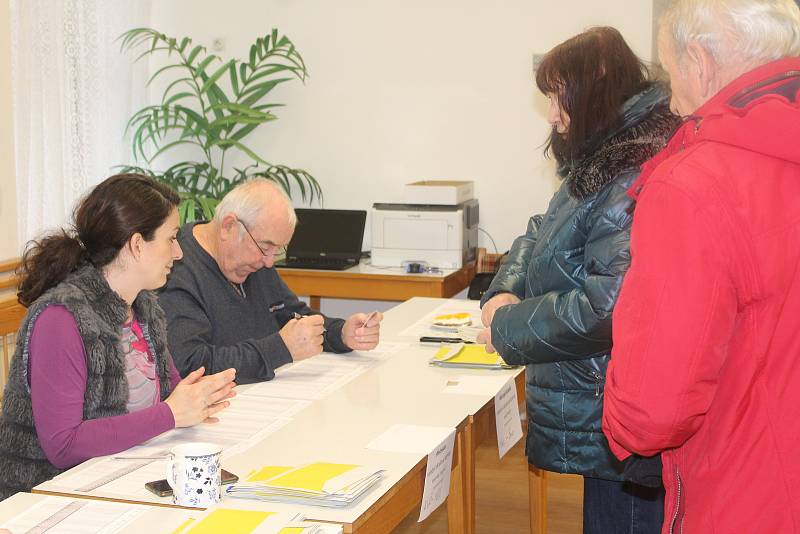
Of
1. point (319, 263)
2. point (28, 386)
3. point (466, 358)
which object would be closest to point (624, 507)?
point (466, 358)

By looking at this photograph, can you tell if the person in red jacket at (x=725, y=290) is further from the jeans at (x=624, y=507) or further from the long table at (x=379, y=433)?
the jeans at (x=624, y=507)

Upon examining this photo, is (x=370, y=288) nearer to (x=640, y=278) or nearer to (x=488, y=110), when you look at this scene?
(x=488, y=110)

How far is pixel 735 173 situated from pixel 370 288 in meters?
3.74

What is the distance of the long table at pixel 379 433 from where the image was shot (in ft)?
5.73

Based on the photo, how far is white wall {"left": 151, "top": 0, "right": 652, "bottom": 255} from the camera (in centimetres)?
516

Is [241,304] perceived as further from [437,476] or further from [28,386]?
[437,476]

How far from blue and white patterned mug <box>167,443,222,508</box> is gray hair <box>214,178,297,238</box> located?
119 centimetres

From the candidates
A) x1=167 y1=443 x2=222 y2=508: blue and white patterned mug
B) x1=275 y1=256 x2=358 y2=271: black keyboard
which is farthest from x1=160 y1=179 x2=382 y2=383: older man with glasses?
x1=275 y1=256 x2=358 y2=271: black keyboard

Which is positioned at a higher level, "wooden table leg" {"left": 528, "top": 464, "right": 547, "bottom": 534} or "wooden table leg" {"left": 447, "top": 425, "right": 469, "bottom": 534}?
"wooden table leg" {"left": 447, "top": 425, "right": 469, "bottom": 534}

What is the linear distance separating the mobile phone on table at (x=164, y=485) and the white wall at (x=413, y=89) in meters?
3.64

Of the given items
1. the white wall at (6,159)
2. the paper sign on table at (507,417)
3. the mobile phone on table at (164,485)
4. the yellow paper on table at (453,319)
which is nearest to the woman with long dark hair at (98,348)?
the mobile phone on table at (164,485)

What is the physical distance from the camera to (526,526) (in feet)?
11.8

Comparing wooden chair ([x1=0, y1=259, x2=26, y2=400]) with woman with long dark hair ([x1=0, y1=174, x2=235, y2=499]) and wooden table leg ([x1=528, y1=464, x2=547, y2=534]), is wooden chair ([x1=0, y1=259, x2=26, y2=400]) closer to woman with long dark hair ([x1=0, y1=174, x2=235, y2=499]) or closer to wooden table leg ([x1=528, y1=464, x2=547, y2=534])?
woman with long dark hair ([x1=0, y1=174, x2=235, y2=499])

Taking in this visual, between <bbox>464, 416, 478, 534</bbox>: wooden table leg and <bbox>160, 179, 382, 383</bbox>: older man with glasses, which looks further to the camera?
<bbox>160, 179, 382, 383</bbox>: older man with glasses
